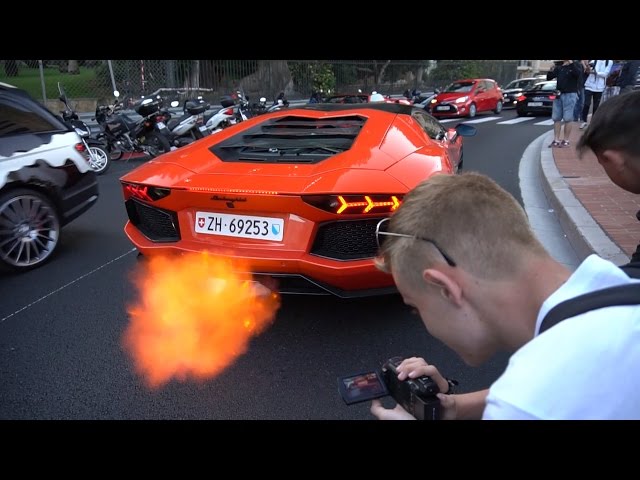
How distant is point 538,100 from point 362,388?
65.2ft

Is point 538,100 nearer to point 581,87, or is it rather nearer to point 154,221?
point 581,87

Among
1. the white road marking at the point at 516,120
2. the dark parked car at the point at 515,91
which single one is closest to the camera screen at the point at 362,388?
the white road marking at the point at 516,120

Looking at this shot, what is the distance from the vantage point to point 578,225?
4.61 m

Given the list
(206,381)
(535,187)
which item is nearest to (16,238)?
(206,381)

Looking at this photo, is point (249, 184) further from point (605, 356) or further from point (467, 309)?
point (605, 356)

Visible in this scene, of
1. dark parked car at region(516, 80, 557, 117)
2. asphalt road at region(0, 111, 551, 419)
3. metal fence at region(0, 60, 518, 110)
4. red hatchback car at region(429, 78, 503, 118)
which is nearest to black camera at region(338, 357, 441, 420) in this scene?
asphalt road at region(0, 111, 551, 419)

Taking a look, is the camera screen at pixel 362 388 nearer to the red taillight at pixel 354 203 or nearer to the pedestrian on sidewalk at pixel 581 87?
the red taillight at pixel 354 203

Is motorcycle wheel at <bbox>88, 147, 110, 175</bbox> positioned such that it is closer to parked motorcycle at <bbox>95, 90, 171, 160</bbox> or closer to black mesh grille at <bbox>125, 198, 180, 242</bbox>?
parked motorcycle at <bbox>95, 90, 171, 160</bbox>

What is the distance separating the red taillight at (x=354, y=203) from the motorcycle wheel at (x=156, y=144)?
26.2ft

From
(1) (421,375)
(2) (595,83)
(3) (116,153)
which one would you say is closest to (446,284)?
(1) (421,375)

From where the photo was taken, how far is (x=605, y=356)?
865 millimetres

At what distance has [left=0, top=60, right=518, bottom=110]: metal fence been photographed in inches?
306

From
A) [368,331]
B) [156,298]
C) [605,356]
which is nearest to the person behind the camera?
[605,356]

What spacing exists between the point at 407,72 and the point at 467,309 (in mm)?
26973
